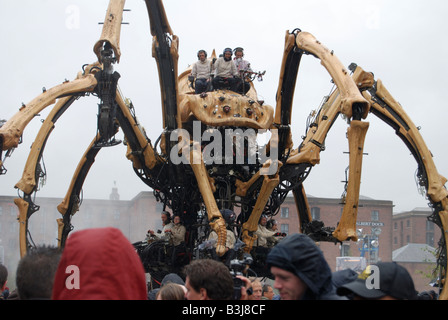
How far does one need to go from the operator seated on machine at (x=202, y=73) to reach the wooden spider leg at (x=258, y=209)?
3.12 metres

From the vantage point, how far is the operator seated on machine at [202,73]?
46.7 ft

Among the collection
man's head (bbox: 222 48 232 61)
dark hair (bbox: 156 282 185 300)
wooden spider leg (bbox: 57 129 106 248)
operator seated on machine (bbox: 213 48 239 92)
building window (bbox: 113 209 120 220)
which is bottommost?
dark hair (bbox: 156 282 185 300)

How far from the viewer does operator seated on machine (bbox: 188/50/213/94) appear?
14.2 metres

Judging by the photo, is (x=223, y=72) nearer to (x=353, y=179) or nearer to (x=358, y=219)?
(x=353, y=179)

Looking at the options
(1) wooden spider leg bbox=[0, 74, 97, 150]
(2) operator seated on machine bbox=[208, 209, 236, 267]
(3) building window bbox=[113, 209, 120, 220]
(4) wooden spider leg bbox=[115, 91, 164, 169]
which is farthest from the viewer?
(3) building window bbox=[113, 209, 120, 220]

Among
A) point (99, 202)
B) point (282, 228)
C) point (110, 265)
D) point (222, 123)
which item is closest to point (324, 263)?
point (110, 265)

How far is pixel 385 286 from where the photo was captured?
3752 millimetres

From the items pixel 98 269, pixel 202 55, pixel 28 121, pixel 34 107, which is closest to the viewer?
pixel 98 269

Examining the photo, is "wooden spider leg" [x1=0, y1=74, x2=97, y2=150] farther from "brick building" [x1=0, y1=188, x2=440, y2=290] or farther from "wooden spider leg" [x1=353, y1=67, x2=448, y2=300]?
"brick building" [x1=0, y1=188, x2=440, y2=290]

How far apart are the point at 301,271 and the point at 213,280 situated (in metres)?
0.71
